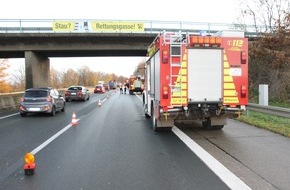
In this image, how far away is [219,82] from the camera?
1104 centimetres

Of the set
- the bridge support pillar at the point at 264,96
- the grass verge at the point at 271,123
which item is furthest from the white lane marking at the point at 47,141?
the bridge support pillar at the point at 264,96

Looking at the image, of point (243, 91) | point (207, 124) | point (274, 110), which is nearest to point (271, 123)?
point (274, 110)

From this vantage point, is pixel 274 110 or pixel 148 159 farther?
pixel 274 110

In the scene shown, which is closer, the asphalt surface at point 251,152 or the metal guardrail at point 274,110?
the asphalt surface at point 251,152

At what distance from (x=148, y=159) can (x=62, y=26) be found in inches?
1154

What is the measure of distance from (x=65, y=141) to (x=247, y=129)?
19.5ft

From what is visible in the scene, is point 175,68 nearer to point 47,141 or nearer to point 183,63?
point 183,63

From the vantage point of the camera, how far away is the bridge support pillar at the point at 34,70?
117ft

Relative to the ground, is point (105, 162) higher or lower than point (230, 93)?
lower

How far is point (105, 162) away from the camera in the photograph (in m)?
7.67

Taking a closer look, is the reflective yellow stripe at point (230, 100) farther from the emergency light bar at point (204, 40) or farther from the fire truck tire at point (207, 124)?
the emergency light bar at point (204, 40)

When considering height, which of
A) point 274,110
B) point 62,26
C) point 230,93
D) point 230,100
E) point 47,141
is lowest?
point 47,141

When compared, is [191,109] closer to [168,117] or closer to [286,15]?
[168,117]

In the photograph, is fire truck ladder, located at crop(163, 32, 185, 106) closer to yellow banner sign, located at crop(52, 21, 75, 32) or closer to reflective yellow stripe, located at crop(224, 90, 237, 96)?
reflective yellow stripe, located at crop(224, 90, 237, 96)
